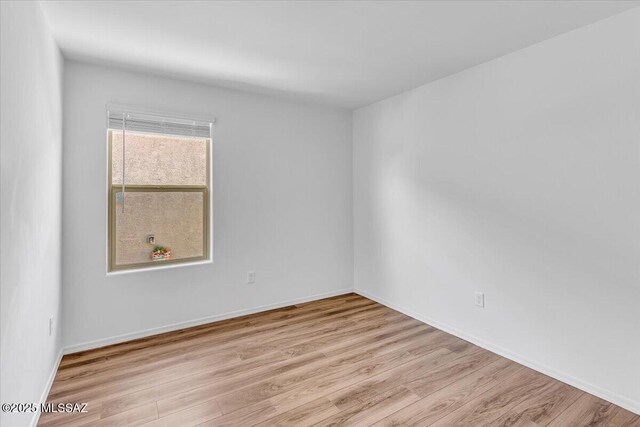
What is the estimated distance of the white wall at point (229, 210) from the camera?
8.88 ft

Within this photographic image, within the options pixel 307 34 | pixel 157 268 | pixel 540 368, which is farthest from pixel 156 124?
pixel 540 368

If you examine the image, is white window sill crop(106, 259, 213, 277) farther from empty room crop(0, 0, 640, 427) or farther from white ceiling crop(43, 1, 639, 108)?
white ceiling crop(43, 1, 639, 108)

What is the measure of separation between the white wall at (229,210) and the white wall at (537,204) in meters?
0.96

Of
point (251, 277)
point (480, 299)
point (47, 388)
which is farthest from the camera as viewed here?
point (251, 277)

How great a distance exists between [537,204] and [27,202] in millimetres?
3186

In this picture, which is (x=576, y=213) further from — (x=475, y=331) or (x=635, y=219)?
(x=475, y=331)

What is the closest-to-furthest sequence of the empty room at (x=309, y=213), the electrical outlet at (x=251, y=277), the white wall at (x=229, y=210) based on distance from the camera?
the empty room at (x=309, y=213), the white wall at (x=229, y=210), the electrical outlet at (x=251, y=277)

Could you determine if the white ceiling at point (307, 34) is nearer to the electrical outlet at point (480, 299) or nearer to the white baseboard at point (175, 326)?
the electrical outlet at point (480, 299)

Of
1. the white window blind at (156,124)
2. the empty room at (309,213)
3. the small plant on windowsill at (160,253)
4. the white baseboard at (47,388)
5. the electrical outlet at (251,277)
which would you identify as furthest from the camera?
the electrical outlet at (251,277)

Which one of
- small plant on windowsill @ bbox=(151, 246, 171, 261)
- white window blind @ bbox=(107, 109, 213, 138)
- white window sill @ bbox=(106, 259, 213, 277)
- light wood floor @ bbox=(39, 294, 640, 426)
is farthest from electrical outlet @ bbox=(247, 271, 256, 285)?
white window blind @ bbox=(107, 109, 213, 138)

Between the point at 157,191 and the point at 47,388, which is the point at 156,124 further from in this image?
the point at 47,388

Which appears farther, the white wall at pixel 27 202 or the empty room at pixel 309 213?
the empty room at pixel 309 213

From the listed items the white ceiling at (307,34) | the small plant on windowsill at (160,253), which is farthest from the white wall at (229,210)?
the white ceiling at (307,34)

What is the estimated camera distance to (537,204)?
239 centimetres
